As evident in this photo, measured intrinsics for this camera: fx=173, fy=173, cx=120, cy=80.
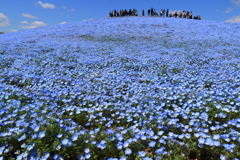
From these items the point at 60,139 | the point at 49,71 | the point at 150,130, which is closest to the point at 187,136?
the point at 150,130

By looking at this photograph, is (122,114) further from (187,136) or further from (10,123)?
(10,123)

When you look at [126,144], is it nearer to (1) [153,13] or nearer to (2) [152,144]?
(2) [152,144]

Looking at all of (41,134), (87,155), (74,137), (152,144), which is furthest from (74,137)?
(152,144)

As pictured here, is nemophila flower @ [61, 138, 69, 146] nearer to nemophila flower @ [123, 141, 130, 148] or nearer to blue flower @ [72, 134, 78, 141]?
blue flower @ [72, 134, 78, 141]

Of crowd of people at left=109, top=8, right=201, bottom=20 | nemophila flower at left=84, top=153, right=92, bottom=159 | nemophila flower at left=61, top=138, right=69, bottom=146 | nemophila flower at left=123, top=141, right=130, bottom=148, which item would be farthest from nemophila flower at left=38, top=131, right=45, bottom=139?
crowd of people at left=109, top=8, right=201, bottom=20

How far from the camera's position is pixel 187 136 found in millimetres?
2910

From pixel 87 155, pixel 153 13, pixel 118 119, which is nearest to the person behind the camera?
pixel 87 155

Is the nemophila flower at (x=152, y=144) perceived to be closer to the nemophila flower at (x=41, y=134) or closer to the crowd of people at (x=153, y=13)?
the nemophila flower at (x=41, y=134)

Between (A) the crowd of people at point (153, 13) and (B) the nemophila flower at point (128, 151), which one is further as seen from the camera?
(A) the crowd of people at point (153, 13)

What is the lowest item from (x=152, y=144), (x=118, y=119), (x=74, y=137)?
(x=118, y=119)

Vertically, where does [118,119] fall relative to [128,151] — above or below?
below

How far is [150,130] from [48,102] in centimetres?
273

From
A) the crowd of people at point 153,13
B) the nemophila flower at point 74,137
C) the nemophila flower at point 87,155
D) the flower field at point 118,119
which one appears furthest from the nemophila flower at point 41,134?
the crowd of people at point 153,13

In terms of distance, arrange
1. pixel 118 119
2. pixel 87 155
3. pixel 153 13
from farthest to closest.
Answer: pixel 153 13, pixel 118 119, pixel 87 155
